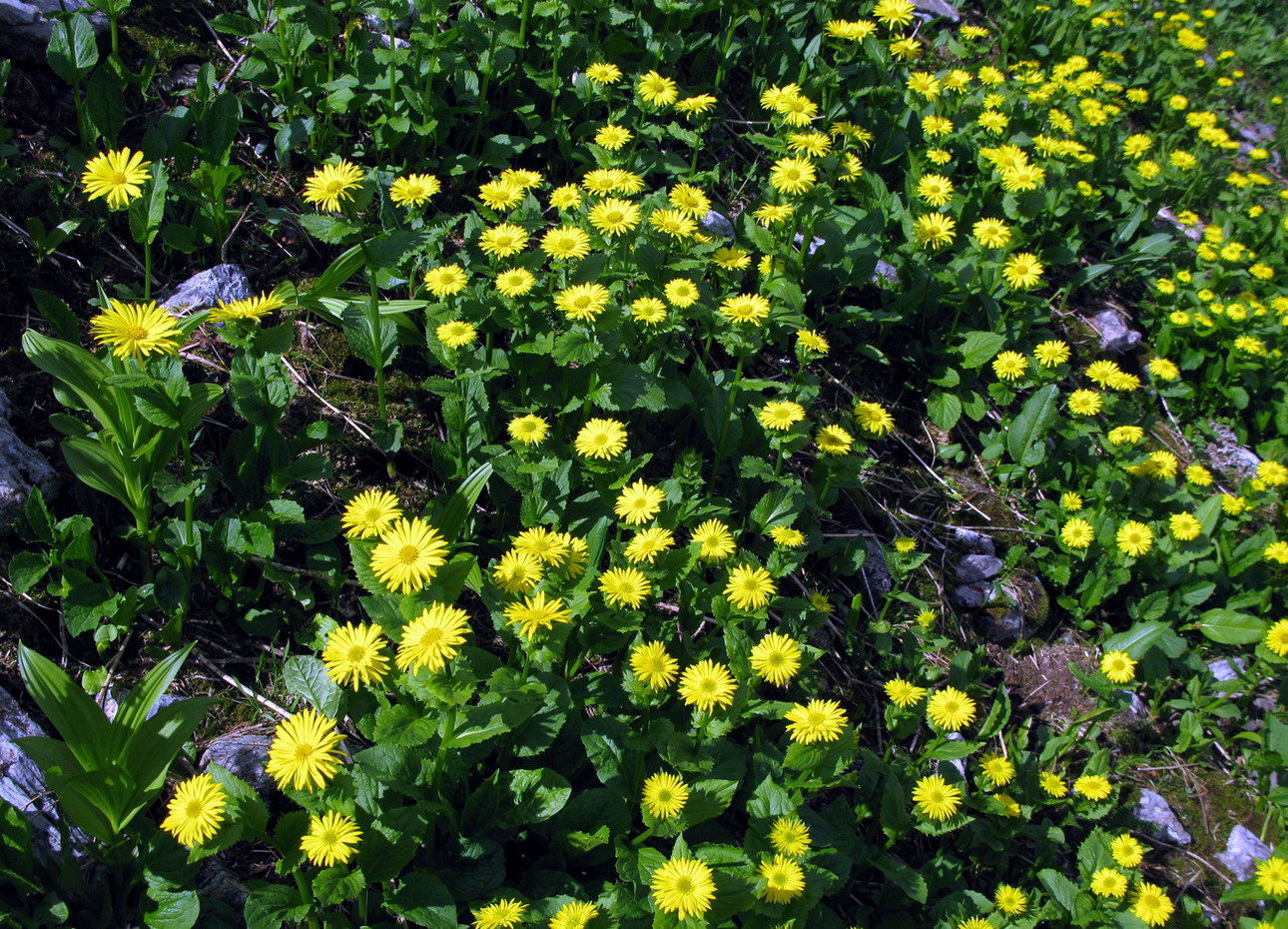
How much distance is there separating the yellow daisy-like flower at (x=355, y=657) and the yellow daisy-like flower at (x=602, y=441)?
1.21 m

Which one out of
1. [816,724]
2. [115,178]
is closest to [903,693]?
[816,724]

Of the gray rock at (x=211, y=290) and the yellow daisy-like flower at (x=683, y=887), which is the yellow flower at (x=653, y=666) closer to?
the yellow daisy-like flower at (x=683, y=887)

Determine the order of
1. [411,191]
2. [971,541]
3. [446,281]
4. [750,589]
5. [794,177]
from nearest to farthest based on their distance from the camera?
[750,589]
[446,281]
[411,191]
[794,177]
[971,541]

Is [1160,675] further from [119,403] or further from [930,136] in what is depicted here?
[119,403]

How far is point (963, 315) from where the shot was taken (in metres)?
5.07

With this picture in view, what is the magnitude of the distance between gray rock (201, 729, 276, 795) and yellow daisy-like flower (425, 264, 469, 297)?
167cm

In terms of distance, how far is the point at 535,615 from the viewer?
2418mm

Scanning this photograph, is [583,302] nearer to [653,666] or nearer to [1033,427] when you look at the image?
[653,666]

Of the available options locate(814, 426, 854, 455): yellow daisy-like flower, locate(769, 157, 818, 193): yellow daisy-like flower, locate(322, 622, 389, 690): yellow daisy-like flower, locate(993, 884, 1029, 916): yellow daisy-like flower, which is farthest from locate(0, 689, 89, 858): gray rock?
locate(769, 157, 818, 193): yellow daisy-like flower

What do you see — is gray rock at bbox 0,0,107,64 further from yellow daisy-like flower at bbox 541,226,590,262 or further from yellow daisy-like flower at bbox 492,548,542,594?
yellow daisy-like flower at bbox 492,548,542,594

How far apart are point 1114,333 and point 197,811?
5677mm

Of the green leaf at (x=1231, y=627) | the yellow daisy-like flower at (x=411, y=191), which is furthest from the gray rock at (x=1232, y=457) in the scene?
the yellow daisy-like flower at (x=411, y=191)

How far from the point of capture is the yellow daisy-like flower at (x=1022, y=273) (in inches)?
186

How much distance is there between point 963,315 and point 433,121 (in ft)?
9.93
